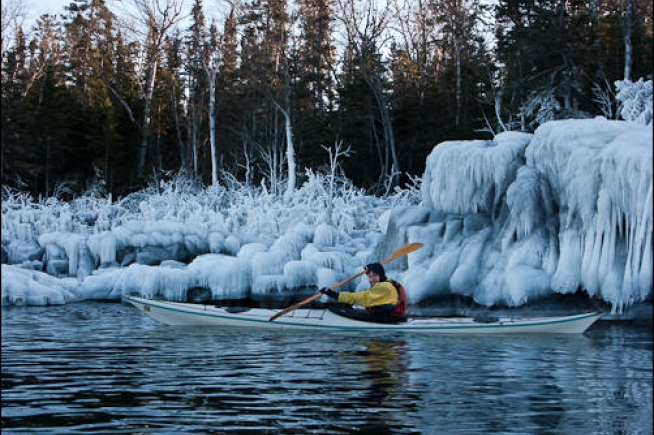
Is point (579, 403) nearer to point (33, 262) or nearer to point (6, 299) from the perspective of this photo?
point (6, 299)

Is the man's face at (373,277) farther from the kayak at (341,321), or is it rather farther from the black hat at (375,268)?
the kayak at (341,321)

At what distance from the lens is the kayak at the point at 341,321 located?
1251cm

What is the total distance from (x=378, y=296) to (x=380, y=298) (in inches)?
1.9

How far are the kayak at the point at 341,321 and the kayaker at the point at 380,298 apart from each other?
0.18 metres

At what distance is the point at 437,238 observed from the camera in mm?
16781

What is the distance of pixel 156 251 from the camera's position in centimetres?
2173

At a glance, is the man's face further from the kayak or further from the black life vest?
the kayak

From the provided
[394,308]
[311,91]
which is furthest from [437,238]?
[311,91]

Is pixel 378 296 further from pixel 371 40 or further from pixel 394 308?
pixel 371 40

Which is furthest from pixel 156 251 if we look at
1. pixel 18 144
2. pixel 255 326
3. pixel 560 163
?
pixel 560 163

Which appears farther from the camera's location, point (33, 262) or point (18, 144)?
point (18, 144)

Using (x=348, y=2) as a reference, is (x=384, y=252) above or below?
below

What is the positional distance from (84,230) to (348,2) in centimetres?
1323

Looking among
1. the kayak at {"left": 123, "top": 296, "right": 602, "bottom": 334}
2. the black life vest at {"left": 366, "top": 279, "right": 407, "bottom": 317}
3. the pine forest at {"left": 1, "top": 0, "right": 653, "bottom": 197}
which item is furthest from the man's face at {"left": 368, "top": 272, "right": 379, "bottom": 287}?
the pine forest at {"left": 1, "top": 0, "right": 653, "bottom": 197}
